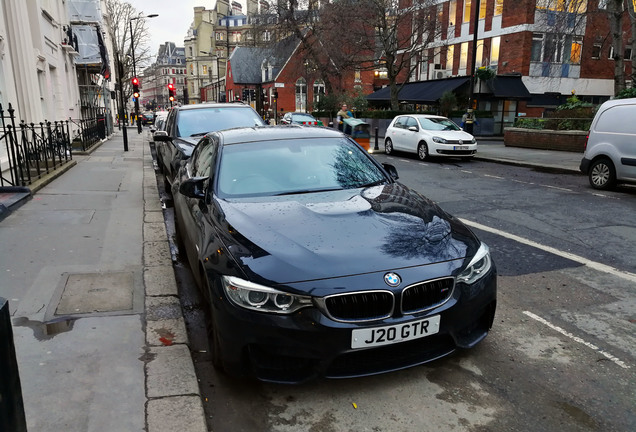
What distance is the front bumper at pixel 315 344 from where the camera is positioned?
9.27 ft

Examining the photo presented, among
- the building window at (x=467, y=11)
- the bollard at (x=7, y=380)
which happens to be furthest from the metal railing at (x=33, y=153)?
the building window at (x=467, y=11)

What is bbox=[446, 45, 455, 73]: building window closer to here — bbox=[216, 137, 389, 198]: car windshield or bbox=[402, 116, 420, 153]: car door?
bbox=[402, 116, 420, 153]: car door

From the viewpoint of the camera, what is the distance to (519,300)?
15.5 ft

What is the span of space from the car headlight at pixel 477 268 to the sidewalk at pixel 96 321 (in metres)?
1.86

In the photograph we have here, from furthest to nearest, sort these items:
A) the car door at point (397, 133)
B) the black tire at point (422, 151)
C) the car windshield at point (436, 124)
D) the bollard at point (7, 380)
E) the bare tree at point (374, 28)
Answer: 1. the bare tree at point (374, 28)
2. the car door at point (397, 133)
3. the car windshield at point (436, 124)
4. the black tire at point (422, 151)
5. the bollard at point (7, 380)

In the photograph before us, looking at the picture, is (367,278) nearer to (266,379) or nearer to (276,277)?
(276,277)

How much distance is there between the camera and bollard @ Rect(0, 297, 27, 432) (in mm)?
1754

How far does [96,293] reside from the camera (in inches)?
178

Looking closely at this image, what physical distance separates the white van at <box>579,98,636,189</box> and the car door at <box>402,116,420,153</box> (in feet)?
23.7

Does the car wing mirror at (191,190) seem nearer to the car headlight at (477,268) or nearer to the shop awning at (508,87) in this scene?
the car headlight at (477,268)

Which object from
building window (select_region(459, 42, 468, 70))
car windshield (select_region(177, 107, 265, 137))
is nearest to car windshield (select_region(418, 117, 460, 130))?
car windshield (select_region(177, 107, 265, 137))

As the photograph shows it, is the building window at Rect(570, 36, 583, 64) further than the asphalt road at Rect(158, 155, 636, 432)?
Yes

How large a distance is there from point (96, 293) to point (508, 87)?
33183 mm

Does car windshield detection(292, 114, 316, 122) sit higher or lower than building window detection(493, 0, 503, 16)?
lower
